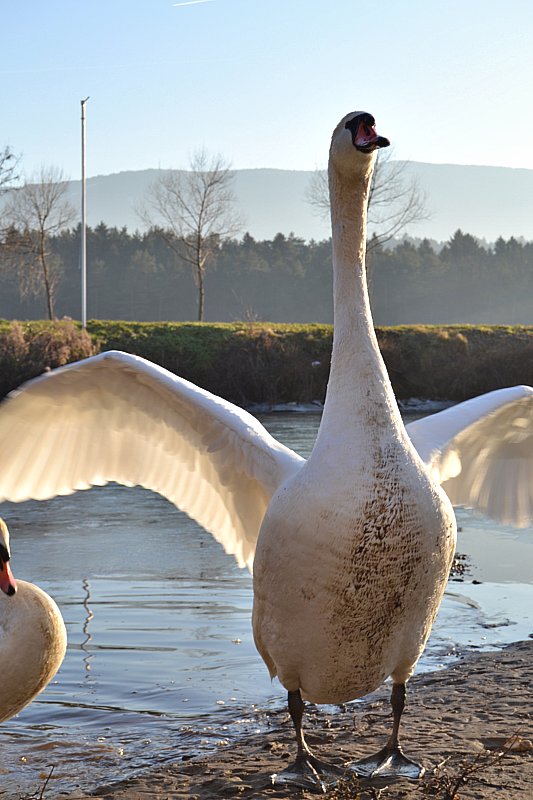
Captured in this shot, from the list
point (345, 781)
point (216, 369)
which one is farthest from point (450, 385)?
point (345, 781)

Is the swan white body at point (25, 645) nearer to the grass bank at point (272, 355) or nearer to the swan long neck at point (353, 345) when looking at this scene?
the swan long neck at point (353, 345)

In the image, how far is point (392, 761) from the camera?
16.3ft

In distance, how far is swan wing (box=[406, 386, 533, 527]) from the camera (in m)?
5.56

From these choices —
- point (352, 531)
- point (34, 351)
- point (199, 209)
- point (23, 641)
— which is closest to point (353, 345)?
point (352, 531)

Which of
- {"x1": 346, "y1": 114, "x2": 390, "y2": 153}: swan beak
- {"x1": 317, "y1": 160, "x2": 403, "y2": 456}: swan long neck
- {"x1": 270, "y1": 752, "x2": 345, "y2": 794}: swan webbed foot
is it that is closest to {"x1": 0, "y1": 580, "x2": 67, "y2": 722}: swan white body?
{"x1": 270, "y1": 752, "x2": 345, "y2": 794}: swan webbed foot

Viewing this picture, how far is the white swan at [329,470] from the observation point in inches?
173

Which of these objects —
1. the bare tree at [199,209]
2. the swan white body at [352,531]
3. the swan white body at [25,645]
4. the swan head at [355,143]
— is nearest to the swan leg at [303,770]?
the swan white body at [352,531]

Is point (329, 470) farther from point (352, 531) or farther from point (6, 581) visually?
point (6, 581)

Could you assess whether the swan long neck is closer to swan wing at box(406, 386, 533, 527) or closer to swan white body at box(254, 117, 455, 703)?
swan white body at box(254, 117, 455, 703)

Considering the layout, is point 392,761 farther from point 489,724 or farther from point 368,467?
point 368,467

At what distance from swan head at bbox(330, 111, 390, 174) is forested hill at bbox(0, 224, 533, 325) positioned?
6293cm

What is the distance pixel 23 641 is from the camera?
5.19 metres

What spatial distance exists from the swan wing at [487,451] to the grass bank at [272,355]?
19.9 m

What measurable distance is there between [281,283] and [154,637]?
6399 cm
